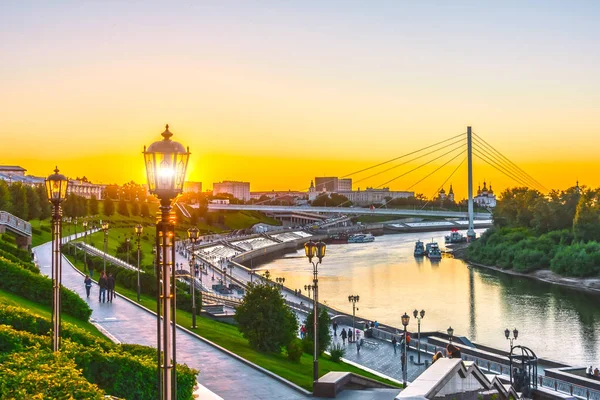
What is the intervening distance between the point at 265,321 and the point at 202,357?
7.02 ft

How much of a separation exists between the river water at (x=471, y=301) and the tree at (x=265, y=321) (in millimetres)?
8796

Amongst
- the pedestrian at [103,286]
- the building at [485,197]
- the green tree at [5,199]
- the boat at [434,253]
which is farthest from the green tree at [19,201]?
the building at [485,197]

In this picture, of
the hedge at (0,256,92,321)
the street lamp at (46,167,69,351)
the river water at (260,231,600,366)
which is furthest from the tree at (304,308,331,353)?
the street lamp at (46,167,69,351)

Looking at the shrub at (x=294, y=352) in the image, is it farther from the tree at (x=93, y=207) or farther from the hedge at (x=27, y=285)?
the tree at (x=93, y=207)

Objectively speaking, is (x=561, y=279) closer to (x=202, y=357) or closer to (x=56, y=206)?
(x=202, y=357)

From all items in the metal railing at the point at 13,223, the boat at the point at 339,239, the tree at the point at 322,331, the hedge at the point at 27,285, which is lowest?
the boat at the point at 339,239

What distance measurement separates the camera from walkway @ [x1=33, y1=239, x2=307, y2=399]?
8.17 meters

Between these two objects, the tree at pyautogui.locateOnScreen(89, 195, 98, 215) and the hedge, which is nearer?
the hedge

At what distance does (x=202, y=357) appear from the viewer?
9688mm

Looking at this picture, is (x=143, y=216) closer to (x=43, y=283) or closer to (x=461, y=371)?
(x=43, y=283)

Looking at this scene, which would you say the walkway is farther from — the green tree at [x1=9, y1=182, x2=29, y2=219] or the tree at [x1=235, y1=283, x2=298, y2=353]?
the green tree at [x1=9, y1=182, x2=29, y2=219]

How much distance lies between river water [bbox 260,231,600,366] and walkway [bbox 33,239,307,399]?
10.4 m

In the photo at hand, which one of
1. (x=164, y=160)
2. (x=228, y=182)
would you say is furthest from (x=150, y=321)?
(x=228, y=182)

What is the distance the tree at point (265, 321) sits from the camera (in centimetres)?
1171
